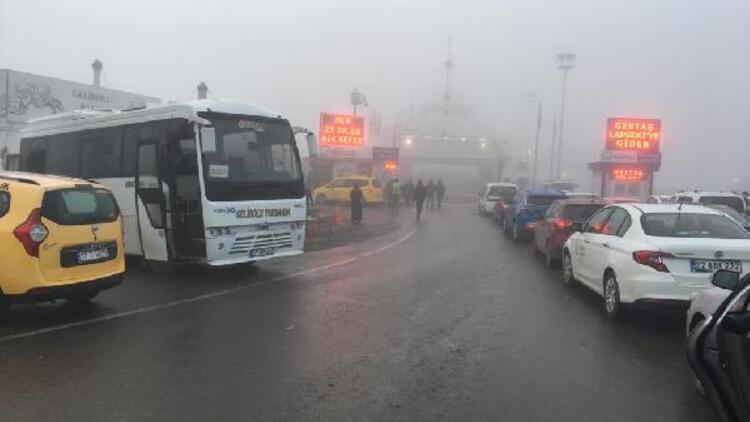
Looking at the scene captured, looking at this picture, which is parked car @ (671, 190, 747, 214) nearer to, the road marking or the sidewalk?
the sidewalk

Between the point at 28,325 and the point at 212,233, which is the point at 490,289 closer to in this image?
the point at 212,233

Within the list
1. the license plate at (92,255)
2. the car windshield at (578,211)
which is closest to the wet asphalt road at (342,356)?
the license plate at (92,255)

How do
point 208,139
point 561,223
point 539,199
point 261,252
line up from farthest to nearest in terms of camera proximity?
point 539,199
point 561,223
point 261,252
point 208,139

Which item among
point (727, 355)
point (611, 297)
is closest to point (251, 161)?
point (611, 297)

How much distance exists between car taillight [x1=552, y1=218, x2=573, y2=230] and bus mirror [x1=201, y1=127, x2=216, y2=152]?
7.13 metres

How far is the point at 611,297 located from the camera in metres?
8.54

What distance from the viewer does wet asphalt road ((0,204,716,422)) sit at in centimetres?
511

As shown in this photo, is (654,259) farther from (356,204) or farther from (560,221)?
(356,204)

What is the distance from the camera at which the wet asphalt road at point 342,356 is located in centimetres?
511

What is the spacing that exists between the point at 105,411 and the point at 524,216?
16.2 metres

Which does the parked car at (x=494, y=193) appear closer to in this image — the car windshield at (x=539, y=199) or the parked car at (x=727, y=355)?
the car windshield at (x=539, y=199)

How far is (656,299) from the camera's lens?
7.66 m

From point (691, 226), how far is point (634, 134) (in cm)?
3295

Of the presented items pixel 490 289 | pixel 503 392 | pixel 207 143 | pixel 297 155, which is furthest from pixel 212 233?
pixel 503 392
